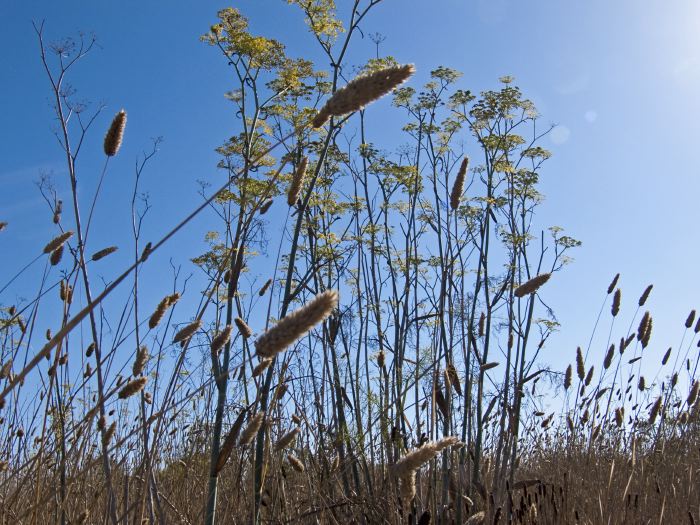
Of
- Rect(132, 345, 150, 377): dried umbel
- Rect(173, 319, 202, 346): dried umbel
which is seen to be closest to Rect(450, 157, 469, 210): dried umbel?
Rect(173, 319, 202, 346): dried umbel

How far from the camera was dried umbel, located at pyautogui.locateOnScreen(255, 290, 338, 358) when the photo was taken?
97 cm

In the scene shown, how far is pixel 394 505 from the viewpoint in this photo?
2.44 m

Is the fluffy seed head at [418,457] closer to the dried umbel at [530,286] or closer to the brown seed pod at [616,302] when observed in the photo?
the dried umbel at [530,286]

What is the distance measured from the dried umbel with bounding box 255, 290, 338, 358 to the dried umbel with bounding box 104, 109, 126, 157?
909 mm

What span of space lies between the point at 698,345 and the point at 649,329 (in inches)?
28.6

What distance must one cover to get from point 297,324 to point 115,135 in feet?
3.20

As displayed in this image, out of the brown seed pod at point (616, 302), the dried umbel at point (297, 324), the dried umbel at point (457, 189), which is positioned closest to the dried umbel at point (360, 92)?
the dried umbel at point (297, 324)

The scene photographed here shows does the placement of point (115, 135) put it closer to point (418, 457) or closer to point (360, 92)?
point (360, 92)

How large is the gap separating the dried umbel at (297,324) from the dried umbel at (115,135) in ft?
2.98

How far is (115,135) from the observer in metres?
1.72

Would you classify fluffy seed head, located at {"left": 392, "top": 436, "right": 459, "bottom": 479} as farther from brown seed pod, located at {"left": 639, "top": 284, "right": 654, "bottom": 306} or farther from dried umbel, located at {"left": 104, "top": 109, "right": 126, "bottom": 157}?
brown seed pod, located at {"left": 639, "top": 284, "right": 654, "bottom": 306}

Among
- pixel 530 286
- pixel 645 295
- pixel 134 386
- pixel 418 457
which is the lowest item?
pixel 418 457

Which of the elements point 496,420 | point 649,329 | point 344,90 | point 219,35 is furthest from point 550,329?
point 344,90

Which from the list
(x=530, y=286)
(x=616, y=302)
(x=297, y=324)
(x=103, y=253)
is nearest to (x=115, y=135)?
(x=103, y=253)
